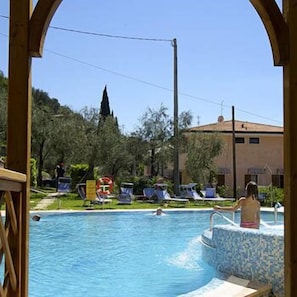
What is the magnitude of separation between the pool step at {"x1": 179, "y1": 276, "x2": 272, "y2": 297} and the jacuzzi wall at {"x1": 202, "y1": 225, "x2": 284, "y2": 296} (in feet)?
0.71

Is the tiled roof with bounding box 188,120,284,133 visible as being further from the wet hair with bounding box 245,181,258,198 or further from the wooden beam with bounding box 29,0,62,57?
the wooden beam with bounding box 29,0,62,57

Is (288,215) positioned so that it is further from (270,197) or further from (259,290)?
(270,197)

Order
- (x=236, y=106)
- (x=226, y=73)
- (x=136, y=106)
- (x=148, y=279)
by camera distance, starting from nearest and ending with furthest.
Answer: (x=148, y=279)
(x=226, y=73)
(x=236, y=106)
(x=136, y=106)

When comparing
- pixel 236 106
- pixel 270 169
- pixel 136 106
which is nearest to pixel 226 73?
pixel 236 106

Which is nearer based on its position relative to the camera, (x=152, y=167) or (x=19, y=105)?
(x=19, y=105)

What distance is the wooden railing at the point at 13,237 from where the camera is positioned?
2.77 meters

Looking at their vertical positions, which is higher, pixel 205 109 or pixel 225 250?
pixel 205 109

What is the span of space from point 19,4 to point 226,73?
868 inches

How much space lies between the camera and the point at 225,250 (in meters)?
6.44

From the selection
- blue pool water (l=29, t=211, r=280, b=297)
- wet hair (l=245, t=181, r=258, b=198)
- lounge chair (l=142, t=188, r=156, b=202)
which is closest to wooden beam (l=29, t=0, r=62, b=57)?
blue pool water (l=29, t=211, r=280, b=297)

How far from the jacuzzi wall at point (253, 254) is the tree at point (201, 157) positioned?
66.6ft

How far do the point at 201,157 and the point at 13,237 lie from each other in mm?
24213

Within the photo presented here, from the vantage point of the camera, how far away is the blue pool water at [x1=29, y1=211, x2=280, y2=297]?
21.8 ft

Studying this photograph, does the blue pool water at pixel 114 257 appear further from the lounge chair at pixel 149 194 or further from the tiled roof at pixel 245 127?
the tiled roof at pixel 245 127
